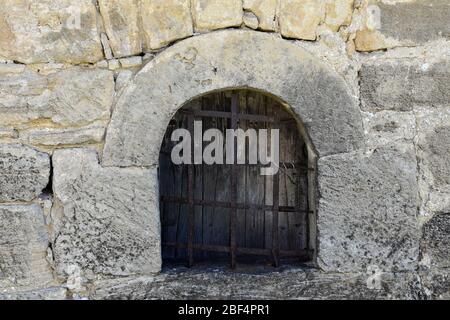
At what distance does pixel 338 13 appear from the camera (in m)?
2.36

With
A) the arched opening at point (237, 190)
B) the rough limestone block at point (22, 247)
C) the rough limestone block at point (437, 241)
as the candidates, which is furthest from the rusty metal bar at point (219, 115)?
the rough limestone block at point (437, 241)

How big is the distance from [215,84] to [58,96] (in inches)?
26.7

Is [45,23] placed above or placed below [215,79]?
above

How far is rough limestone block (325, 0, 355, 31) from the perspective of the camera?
Result: 2.35 metres

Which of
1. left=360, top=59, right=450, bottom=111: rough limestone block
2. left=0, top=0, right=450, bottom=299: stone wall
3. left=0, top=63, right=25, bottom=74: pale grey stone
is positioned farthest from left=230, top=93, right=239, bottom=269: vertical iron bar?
left=0, top=63, right=25, bottom=74: pale grey stone

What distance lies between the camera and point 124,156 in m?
2.28

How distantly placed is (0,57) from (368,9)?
163 centimetres

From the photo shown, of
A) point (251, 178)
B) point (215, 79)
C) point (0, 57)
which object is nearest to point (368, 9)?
point (215, 79)

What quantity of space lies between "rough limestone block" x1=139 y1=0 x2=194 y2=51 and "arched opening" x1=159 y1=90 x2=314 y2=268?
39 cm

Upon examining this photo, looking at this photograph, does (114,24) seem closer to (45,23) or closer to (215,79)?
(45,23)
